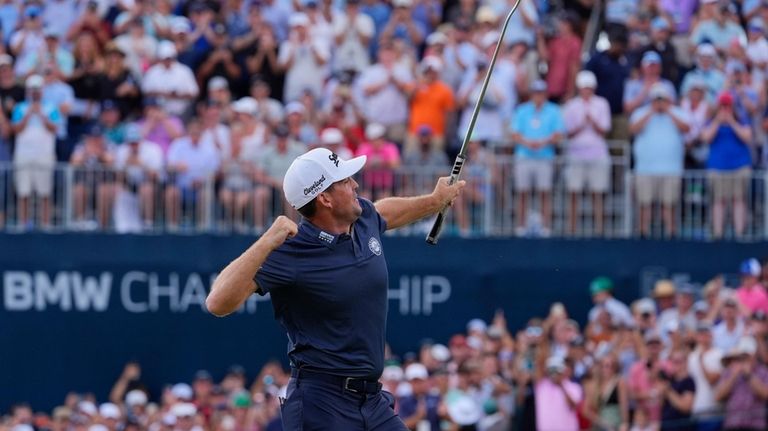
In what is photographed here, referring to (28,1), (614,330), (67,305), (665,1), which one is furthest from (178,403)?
(665,1)

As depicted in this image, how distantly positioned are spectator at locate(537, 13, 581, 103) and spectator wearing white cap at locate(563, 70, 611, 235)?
2.58 ft

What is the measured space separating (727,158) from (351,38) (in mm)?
4227

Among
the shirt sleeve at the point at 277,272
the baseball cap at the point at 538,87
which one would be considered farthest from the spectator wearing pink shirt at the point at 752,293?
the shirt sleeve at the point at 277,272

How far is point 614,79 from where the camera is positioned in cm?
1936

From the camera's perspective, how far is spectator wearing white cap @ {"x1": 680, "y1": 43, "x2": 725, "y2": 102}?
1912 cm

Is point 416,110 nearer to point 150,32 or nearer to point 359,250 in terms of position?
point 150,32

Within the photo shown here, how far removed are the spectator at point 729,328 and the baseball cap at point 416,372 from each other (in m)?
Result: 2.57

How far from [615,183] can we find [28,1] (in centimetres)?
659

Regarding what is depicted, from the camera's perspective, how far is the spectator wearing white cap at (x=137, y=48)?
65.6 feet

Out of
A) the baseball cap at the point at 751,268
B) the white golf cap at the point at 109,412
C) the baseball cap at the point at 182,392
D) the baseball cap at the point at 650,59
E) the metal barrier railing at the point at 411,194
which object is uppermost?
the baseball cap at the point at 650,59

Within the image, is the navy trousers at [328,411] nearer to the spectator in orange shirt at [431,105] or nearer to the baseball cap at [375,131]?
the baseball cap at [375,131]

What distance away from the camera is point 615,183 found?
18781 mm

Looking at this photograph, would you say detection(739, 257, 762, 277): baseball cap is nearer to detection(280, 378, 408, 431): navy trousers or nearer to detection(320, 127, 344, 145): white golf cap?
detection(320, 127, 344, 145): white golf cap

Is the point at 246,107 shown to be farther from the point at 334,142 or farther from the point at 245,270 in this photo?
the point at 245,270
